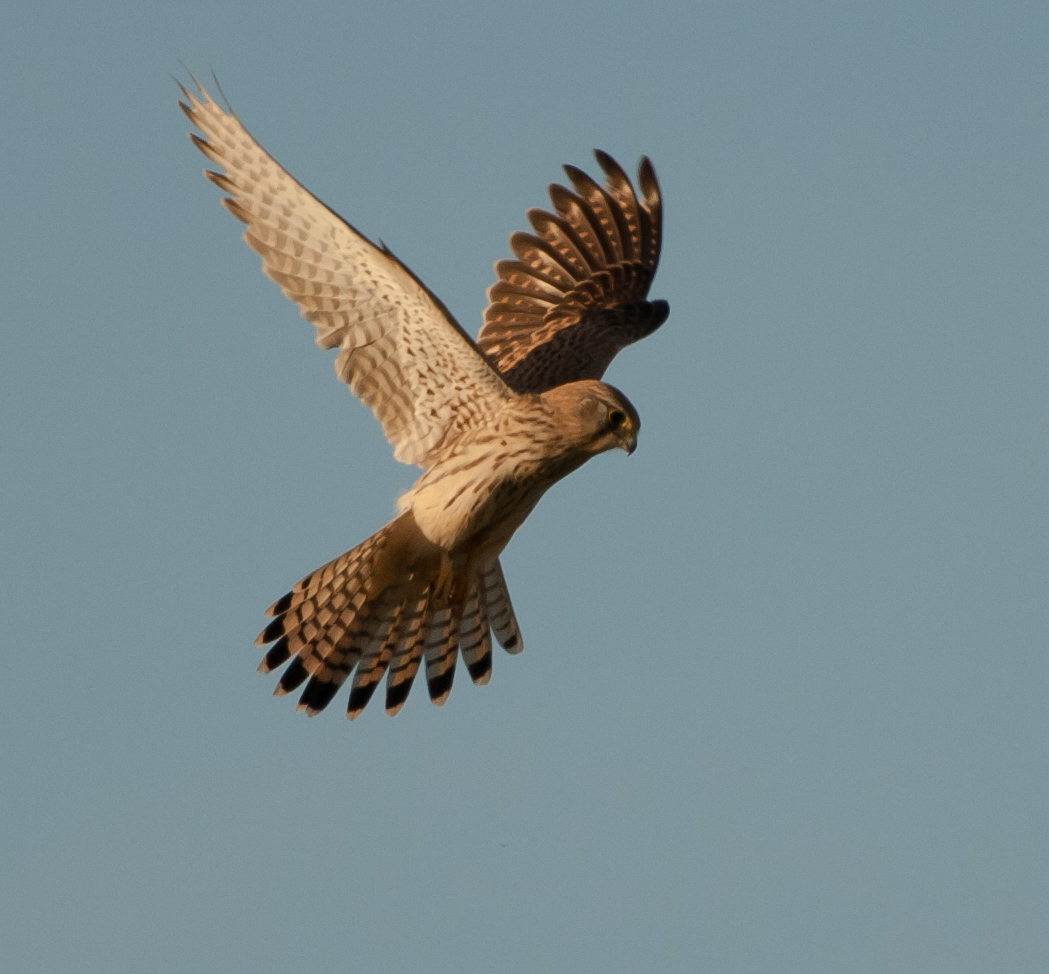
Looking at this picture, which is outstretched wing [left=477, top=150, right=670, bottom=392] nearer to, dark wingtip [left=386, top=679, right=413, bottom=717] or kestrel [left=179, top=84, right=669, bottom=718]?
kestrel [left=179, top=84, right=669, bottom=718]

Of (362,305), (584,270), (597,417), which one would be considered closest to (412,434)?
(362,305)

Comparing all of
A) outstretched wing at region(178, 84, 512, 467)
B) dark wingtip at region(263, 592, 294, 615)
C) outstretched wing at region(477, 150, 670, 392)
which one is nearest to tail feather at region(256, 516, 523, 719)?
dark wingtip at region(263, 592, 294, 615)

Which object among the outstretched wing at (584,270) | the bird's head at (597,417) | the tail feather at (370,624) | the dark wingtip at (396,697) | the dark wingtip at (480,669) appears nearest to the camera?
the bird's head at (597,417)

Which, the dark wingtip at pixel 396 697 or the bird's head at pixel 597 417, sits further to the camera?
the dark wingtip at pixel 396 697

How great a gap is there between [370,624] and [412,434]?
3.78 feet

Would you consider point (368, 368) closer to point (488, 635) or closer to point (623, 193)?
point (488, 635)

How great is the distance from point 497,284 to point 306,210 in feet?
9.23

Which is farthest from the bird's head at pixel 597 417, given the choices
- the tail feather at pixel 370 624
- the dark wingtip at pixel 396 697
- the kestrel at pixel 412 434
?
the dark wingtip at pixel 396 697

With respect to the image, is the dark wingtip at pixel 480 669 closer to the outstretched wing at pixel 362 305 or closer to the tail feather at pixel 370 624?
the tail feather at pixel 370 624

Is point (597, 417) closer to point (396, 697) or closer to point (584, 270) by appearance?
point (396, 697)

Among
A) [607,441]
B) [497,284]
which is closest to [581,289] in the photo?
[497,284]

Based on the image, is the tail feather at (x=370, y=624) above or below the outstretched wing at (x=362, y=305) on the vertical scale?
below

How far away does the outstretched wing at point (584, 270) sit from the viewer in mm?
10094

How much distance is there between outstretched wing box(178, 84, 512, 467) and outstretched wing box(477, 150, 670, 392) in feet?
5.16
